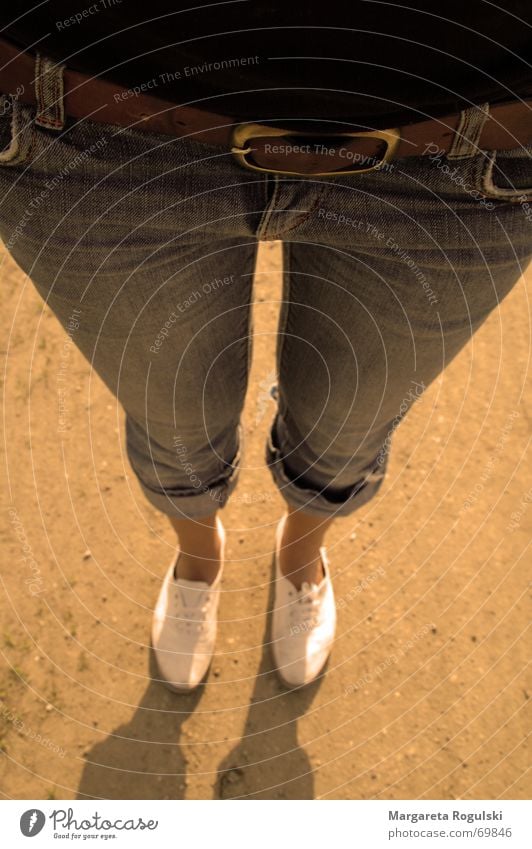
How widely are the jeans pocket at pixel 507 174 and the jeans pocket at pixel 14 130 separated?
34 cm

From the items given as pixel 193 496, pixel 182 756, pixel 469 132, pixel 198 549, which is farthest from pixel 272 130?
pixel 182 756

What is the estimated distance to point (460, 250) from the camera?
0.57 meters

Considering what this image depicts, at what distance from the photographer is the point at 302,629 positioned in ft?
3.98

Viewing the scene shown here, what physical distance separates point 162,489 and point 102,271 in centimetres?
40

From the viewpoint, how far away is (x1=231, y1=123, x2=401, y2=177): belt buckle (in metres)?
0.48

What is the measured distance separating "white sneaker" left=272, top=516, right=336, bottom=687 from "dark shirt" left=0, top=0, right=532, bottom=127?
900mm

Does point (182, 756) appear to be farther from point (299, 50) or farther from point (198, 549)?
point (299, 50)

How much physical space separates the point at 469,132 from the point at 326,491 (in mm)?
551

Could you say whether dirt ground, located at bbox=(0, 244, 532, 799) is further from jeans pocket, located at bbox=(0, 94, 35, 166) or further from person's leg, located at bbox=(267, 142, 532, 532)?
jeans pocket, located at bbox=(0, 94, 35, 166)

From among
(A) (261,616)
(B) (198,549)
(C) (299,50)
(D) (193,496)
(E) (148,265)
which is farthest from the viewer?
(A) (261,616)

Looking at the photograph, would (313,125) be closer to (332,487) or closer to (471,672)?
(332,487)

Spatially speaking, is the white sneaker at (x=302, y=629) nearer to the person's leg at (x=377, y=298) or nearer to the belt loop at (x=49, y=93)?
the person's leg at (x=377, y=298)

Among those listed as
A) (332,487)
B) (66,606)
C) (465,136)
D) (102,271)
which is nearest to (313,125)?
(465,136)

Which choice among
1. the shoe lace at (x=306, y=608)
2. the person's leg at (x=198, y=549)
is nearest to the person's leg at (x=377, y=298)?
the person's leg at (x=198, y=549)
